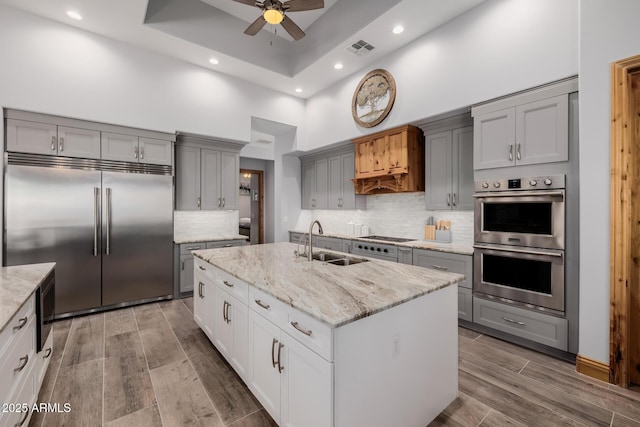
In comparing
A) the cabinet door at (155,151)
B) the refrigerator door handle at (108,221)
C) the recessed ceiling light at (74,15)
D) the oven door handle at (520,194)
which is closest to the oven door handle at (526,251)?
the oven door handle at (520,194)

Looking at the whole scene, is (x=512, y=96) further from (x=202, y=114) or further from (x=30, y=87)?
(x=30, y=87)

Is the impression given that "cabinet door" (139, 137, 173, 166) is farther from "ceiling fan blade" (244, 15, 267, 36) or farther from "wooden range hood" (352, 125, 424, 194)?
"wooden range hood" (352, 125, 424, 194)

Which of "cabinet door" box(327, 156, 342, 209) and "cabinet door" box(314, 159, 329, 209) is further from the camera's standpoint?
"cabinet door" box(314, 159, 329, 209)

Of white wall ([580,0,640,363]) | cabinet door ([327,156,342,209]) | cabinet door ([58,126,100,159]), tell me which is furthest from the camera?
cabinet door ([327,156,342,209])

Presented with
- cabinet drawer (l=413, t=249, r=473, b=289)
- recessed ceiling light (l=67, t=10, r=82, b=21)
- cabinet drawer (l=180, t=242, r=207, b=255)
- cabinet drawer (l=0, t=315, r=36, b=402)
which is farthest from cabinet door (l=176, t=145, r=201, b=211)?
cabinet drawer (l=413, t=249, r=473, b=289)

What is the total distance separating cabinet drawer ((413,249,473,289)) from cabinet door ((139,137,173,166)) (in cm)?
376

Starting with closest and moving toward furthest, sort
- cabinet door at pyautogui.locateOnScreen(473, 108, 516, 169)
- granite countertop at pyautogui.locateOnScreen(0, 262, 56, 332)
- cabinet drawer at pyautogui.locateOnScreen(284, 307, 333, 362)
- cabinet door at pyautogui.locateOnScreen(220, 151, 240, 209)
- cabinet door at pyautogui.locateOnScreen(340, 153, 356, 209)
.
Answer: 1. cabinet drawer at pyautogui.locateOnScreen(284, 307, 333, 362)
2. granite countertop at pyautogui.locateOnScreen(0, 262, 56, 332)
3. cabinet door at pyautogui.locateOnScreen(473, 108, 516, 169)
4. cabinet door at pyautogui.locateOnScreen(220, 151, 240, 209)
5. cabinet door at pyautogui.locateOnScreen(340, 153, 356, 209)

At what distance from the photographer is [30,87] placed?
3328 millimetres

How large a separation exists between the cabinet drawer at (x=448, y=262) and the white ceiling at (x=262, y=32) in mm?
2817

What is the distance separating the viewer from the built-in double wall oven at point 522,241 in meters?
2.57

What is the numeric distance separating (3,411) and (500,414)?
8.80 ft

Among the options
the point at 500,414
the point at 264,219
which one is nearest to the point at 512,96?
the point at 500,414

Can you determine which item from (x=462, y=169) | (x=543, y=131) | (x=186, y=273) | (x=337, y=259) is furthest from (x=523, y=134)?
(x=186, y=273)

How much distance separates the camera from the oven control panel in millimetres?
2564
